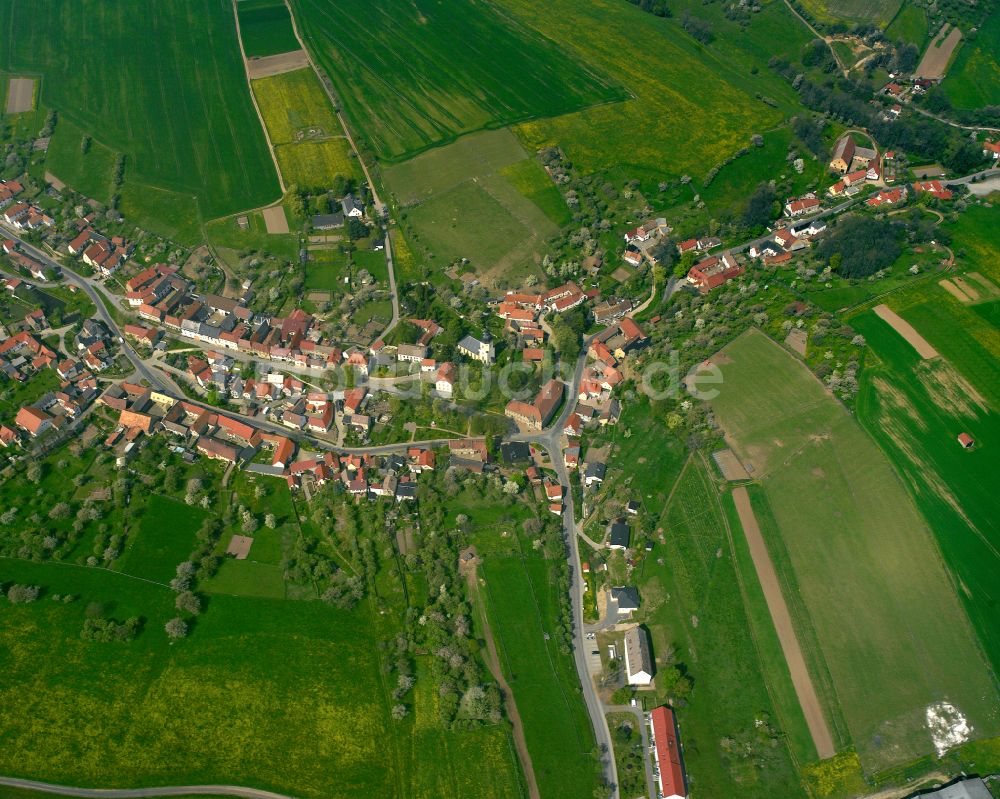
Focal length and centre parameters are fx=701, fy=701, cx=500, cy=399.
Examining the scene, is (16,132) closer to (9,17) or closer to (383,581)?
(9,17)

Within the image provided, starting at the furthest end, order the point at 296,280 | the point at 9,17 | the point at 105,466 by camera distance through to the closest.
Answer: the point at 9,17, the point at 296,280, the point at 105,466

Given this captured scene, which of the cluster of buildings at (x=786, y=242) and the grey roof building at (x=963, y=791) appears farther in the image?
the cluster of buildings at (x=786, y=242)

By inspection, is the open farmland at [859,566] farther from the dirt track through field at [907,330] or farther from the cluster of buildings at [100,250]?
the cluster of buildings at [100,250]

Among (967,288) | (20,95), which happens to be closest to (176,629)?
(967,288)

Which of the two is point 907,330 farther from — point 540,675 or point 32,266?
point 32,266

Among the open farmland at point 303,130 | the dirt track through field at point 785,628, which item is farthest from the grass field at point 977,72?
the open farmland at point 303,130

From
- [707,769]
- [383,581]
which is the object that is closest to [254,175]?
[383,581]
